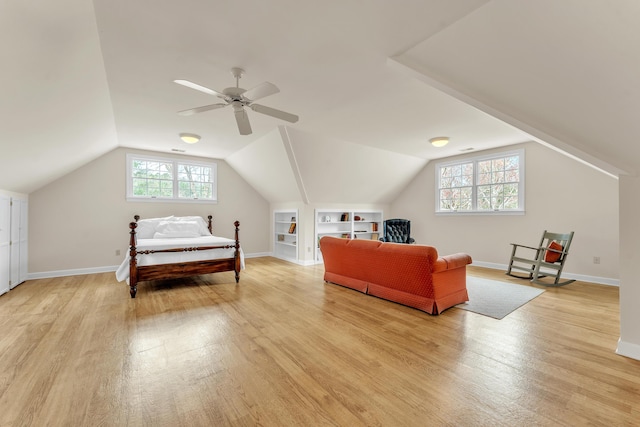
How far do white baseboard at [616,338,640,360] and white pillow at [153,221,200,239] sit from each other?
19.9ft

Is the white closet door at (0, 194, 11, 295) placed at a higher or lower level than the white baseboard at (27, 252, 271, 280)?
higher

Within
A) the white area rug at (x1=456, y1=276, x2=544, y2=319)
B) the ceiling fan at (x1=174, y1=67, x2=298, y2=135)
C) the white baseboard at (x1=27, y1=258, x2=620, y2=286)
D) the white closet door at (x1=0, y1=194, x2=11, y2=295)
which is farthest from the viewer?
the white baseboard at (x1=27, y1=258, x2=620, y2=286)

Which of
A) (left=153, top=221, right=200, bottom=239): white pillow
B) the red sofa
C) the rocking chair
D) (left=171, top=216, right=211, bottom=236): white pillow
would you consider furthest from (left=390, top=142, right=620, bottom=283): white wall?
(left=153, top=221, right=200, bottom=239): white pillow

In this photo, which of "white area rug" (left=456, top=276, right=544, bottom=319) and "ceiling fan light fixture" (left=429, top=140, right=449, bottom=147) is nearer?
"white area rug" (left=456, top=276, right=544, bottom=319)

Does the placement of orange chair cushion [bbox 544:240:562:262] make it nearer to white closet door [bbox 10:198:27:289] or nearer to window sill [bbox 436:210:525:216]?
window sill [bbox 436:210:525:216]

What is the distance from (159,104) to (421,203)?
6105 mm

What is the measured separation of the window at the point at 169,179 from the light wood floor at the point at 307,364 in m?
2.95

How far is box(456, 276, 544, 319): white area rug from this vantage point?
3369 mm

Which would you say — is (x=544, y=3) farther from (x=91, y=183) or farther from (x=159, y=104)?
(x=91, y=183)

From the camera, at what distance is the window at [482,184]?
18.4 feet

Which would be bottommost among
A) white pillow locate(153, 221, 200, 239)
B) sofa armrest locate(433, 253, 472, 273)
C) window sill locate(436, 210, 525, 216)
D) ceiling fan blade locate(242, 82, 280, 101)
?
sofa armrest locate(433, 253, 472, 273)

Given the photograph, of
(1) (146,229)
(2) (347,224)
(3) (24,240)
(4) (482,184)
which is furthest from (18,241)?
(4) (482,184)

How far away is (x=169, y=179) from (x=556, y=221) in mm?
8004

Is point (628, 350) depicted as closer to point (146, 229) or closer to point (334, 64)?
point (334, 64)
